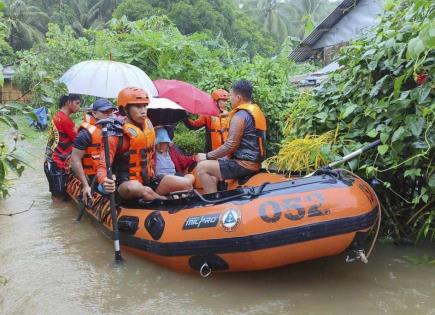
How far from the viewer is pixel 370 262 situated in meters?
4.15

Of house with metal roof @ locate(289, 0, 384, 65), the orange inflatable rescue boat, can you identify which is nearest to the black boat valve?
the orange inflatable rescue boat

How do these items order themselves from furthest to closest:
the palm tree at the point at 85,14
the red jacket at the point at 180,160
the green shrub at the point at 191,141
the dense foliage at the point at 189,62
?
1. the palm tree at the point at 85,14
2. the green shrub at the point at 191,141
3. the dense foliage at the point at 189,62
4. the red jacket at the point at 180,160

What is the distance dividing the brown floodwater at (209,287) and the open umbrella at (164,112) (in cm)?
176

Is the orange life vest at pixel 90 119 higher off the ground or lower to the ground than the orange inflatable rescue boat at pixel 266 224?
higher

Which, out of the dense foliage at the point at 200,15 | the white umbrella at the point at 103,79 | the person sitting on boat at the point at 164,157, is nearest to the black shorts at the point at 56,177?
the white umbrella at the point at 103,79

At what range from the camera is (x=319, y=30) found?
51.9 ft

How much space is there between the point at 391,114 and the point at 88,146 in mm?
3307

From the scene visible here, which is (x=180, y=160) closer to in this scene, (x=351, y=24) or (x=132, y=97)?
(x=132, y=97)

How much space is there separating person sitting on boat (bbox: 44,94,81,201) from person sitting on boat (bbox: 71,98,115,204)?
0.66 metres

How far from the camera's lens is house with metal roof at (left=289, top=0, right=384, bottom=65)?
47.5 feet

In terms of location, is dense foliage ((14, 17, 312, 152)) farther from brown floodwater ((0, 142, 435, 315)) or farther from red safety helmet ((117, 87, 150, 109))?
brown floodwater ((0, 142, 435, 315))

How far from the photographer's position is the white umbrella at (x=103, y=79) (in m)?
5.62

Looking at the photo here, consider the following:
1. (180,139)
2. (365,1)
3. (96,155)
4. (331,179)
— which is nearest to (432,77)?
(331,179)

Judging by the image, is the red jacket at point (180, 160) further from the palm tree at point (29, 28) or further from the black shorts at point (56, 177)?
the palm tree at point (29, 28)
